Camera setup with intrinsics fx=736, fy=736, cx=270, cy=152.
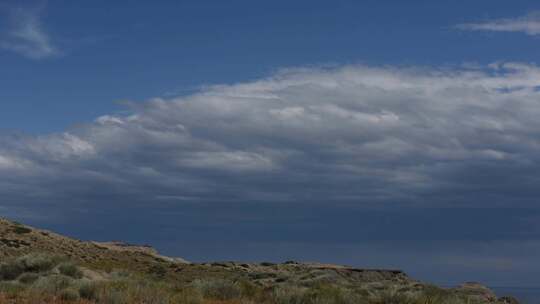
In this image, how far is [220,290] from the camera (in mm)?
30953

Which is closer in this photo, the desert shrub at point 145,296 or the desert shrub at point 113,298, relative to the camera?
the desert shrub at point 145,296

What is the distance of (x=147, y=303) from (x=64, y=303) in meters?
2.97

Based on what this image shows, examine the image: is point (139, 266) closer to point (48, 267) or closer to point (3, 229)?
point (3, 229)

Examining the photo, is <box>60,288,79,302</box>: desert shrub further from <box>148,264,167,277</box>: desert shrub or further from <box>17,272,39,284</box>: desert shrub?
<box>148,264,167,277</box>: desert shrub

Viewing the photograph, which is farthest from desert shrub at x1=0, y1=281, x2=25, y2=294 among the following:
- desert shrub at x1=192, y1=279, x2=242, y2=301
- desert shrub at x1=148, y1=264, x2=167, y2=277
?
desert shrub at x1=148, y1=264, x2=167, y2=277

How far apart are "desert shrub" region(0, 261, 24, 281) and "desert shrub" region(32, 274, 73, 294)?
8.96 meters

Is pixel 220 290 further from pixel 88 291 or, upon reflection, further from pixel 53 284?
pixel 88 291

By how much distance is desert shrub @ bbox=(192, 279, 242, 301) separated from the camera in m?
30.3

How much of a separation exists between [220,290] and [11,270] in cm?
1422

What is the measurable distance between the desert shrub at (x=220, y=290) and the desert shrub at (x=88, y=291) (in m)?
5.41

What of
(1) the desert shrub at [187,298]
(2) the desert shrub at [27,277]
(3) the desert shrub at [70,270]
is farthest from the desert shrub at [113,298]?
(3) the desert shrub at [70,270]

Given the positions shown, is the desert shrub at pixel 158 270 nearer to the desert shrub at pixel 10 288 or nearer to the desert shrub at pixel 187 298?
the desert shrub at pixel 10 288

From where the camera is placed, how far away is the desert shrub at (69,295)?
79.0 feet

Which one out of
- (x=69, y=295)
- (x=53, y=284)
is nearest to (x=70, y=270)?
(x=53, y=284)
